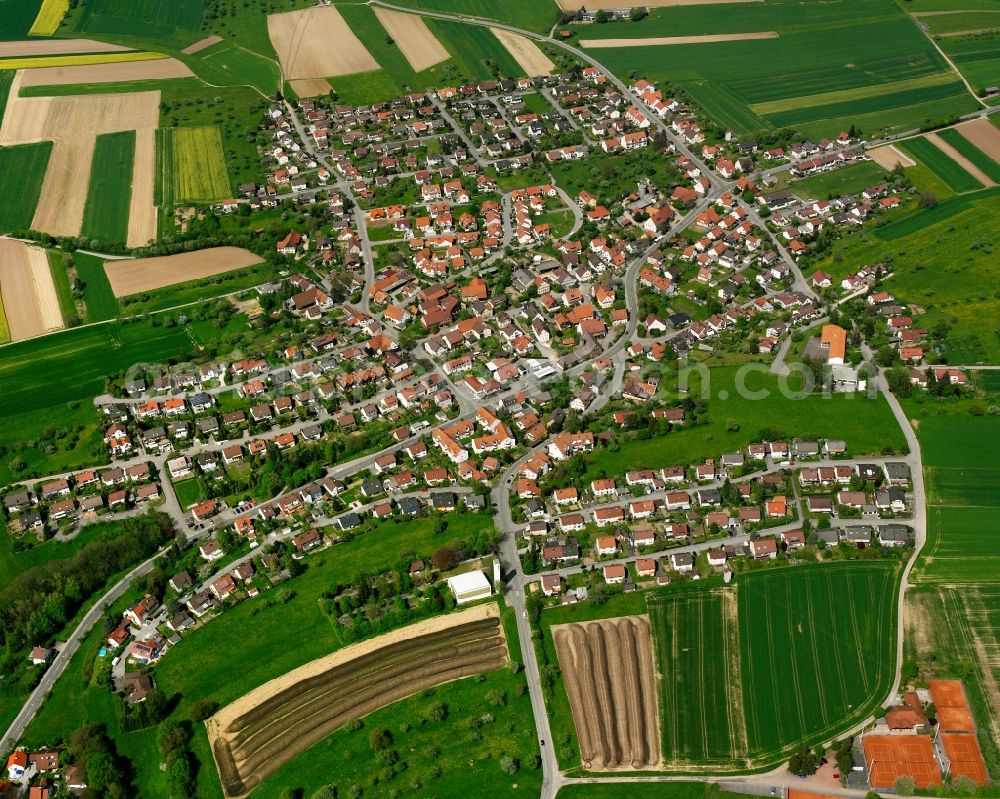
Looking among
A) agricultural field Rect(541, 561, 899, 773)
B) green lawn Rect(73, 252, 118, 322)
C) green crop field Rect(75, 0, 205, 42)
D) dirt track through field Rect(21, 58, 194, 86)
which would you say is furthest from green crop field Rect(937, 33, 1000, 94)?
green crop field Rect(75, 0, 205, 42)

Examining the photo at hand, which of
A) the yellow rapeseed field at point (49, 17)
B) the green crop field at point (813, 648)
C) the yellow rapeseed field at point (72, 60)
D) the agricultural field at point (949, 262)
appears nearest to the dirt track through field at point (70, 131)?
the yellow rapeseed field at point (72, 60)

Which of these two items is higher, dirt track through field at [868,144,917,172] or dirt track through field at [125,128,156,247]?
dirt track through field at [125,128,156,247]

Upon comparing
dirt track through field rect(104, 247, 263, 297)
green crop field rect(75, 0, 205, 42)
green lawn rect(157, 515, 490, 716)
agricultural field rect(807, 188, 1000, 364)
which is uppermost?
green crop field rect(75, 0, 205, 42)

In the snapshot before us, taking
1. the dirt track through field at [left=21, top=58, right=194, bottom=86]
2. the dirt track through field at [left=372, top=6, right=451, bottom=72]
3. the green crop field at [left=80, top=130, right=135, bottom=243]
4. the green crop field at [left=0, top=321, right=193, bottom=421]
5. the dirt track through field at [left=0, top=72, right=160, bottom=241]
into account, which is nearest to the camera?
the green crop field at [left=0, top=321, right=193, bottom=421]

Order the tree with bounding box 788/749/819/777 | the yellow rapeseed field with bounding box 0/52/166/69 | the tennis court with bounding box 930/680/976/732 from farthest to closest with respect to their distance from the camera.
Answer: the yellow rapeseed field with bounding box 0/52/166/69, the tennis court with bounding box 930/680/976/732, the tree with bounding box 788/749/819/777

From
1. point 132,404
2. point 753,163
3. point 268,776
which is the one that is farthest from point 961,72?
point 268,776

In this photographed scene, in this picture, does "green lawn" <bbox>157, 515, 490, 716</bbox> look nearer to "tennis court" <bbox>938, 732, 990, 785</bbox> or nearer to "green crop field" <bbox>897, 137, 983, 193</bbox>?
"tennis court" <bbox>938, 732, 990, 785</bbox>

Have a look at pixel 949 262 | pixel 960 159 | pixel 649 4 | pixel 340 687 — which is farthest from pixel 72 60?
pixel 960 159

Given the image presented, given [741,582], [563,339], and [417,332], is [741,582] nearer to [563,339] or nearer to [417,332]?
[563,339]
